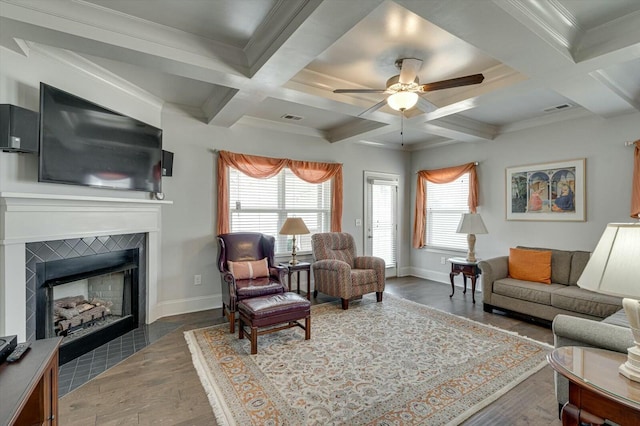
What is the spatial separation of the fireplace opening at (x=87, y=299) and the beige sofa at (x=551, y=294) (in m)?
4.45

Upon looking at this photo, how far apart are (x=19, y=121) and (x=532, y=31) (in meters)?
3.67

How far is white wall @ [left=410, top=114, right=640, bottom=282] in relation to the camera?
3.86 m

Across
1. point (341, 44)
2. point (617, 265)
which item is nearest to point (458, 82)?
point (341, 44)

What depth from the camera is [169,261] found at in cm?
407

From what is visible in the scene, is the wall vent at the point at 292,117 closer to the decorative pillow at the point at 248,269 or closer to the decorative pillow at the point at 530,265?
the decorative pillow at the point at 248,269

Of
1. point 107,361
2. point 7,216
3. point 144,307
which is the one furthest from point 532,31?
point 144,307

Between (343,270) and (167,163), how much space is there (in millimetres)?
2669

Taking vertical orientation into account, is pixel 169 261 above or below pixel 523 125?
below

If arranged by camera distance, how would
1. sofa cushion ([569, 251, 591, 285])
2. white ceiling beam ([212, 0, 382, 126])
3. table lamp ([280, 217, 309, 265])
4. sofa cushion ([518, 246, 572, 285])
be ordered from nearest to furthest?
white ceiling beam ([212, 0, 382, 126]), sofa cushion ([569, 251, 591, 285]), sofa cushion ([518, 246, 572, 285]), table lamp ([280, 217, 309, 265])

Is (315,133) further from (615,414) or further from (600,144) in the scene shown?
(615,414)

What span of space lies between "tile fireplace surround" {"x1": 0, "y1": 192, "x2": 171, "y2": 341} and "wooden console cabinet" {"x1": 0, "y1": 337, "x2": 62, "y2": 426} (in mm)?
1061

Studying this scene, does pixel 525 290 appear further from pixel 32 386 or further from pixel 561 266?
pixel 32 386

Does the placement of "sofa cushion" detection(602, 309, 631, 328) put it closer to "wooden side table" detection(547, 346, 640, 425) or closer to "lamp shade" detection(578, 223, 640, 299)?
"wooden side table" detection(547, 346, 640, 425)

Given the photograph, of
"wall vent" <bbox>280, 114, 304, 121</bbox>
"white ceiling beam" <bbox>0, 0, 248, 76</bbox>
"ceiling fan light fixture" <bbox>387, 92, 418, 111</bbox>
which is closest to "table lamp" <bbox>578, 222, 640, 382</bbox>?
"ceiling fan light fixture" <bbox>387, 92, 418, 111</bbox>
